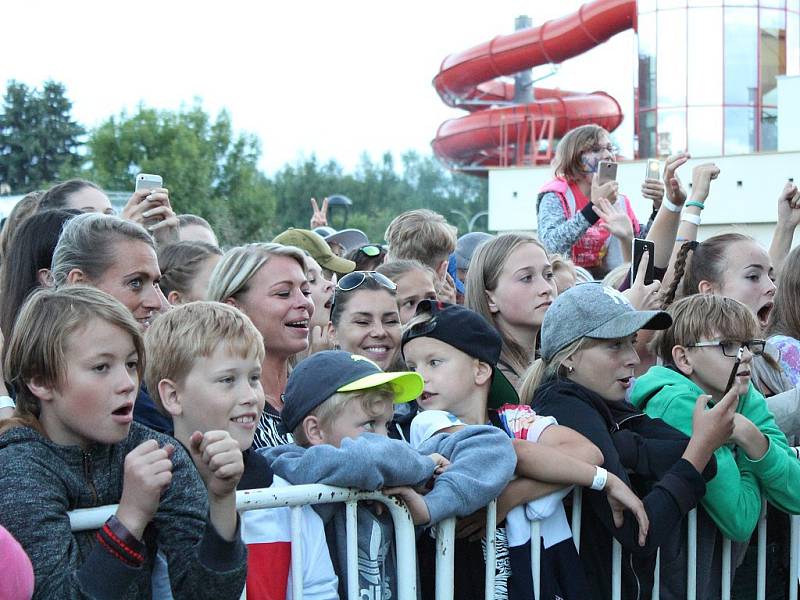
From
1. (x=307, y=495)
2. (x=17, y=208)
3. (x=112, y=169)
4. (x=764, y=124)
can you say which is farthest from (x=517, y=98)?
(x=307, y=495)

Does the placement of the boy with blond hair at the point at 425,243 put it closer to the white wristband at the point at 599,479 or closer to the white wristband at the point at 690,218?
the white wristband at the point at 690,218

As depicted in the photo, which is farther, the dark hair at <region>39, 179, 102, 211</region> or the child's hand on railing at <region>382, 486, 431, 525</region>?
the dark hair at <region>39, 179, 102, 211</region>

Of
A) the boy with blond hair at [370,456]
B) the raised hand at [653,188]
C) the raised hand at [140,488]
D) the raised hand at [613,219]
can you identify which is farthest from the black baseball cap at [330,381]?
the raised hand at [653,188]

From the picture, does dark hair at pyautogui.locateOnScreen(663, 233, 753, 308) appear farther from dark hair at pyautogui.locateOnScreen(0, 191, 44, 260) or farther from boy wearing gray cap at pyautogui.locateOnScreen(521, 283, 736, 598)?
dark hair at pyautogui.locateOnScreen(0, 191, 44, 260)

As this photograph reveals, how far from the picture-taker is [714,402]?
432 cm

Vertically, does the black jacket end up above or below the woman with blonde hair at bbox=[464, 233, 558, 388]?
below

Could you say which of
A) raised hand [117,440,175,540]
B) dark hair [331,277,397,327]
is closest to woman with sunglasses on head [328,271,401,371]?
dark hair [331,277,397,327]

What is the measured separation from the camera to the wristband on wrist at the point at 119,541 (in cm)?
247

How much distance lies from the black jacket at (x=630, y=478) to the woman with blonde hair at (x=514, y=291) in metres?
0.87

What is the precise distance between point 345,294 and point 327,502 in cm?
160

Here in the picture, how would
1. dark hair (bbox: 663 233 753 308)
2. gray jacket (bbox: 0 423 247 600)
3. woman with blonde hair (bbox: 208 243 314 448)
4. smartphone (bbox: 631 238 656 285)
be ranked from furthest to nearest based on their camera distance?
dark hair (bbox: 663 233 753 308)
smartphone (bbox: 631 238 656 285)
woman with blonde hair (bbox: 208 243 314 448)
gray jacket (bbox: 0 423 247 600)

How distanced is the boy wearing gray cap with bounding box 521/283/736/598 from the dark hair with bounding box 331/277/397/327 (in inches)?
30.5

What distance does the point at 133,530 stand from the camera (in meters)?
2.50

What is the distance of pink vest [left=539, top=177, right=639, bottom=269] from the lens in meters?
6.72
